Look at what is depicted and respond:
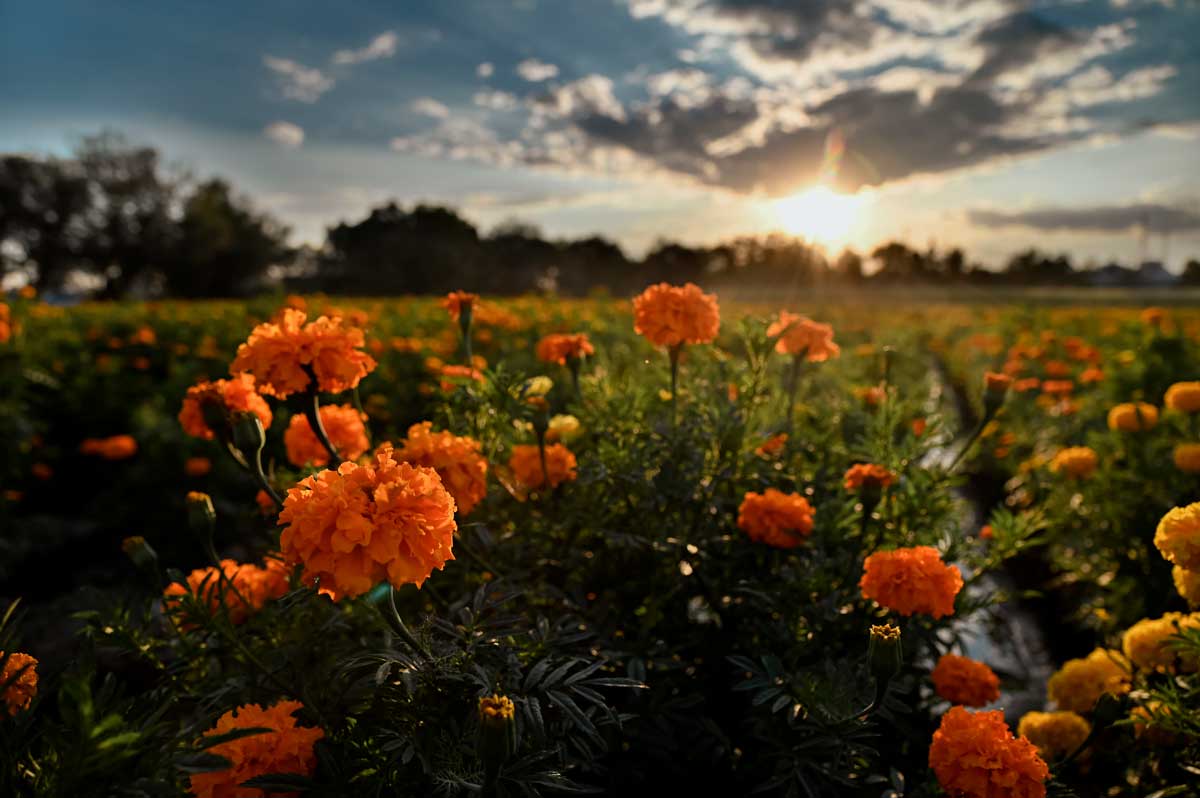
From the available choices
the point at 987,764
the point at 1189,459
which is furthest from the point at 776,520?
the point at 1189,459

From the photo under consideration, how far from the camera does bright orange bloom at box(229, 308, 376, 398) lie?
1.29m

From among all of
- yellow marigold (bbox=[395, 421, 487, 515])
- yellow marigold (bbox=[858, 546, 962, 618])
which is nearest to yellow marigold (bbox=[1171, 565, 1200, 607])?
yellow marigold (bbox=[858, 546, 962, 618])

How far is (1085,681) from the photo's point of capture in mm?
1700

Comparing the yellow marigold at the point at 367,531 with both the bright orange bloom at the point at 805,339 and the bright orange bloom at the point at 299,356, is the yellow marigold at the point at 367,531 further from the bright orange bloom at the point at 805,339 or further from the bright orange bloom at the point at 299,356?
the bright orange bloom at the point at 805,339

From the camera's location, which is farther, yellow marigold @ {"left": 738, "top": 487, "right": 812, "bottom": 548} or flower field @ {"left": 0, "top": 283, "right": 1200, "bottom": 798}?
yellow marigold @ {"left": 738, "top": 487, "right": 812, "bottom": 548}

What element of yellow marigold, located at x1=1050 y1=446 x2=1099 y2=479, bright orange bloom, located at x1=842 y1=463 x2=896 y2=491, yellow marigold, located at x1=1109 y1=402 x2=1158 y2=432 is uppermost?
bright orange bloom, located at x1=842 y1=463 x2=896 y2=491

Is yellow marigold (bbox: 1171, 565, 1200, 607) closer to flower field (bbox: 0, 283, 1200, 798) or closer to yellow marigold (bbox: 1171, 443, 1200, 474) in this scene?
flower field (bbox: 0, 283, 1200, 798)

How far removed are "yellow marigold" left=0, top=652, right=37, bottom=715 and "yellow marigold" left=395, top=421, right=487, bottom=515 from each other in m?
0.58

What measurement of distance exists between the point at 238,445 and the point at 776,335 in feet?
4.41

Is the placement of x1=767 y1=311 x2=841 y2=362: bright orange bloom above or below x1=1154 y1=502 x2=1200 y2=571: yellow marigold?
above

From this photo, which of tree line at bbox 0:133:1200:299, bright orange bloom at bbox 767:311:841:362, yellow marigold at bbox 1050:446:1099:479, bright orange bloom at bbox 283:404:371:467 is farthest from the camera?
tree line at bbox 0:133:1200:299

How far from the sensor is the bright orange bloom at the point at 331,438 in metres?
1.55

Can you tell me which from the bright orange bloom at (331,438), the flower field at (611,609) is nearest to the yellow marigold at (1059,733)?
the flower field at (611,609)

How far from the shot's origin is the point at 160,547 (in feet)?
13.1
